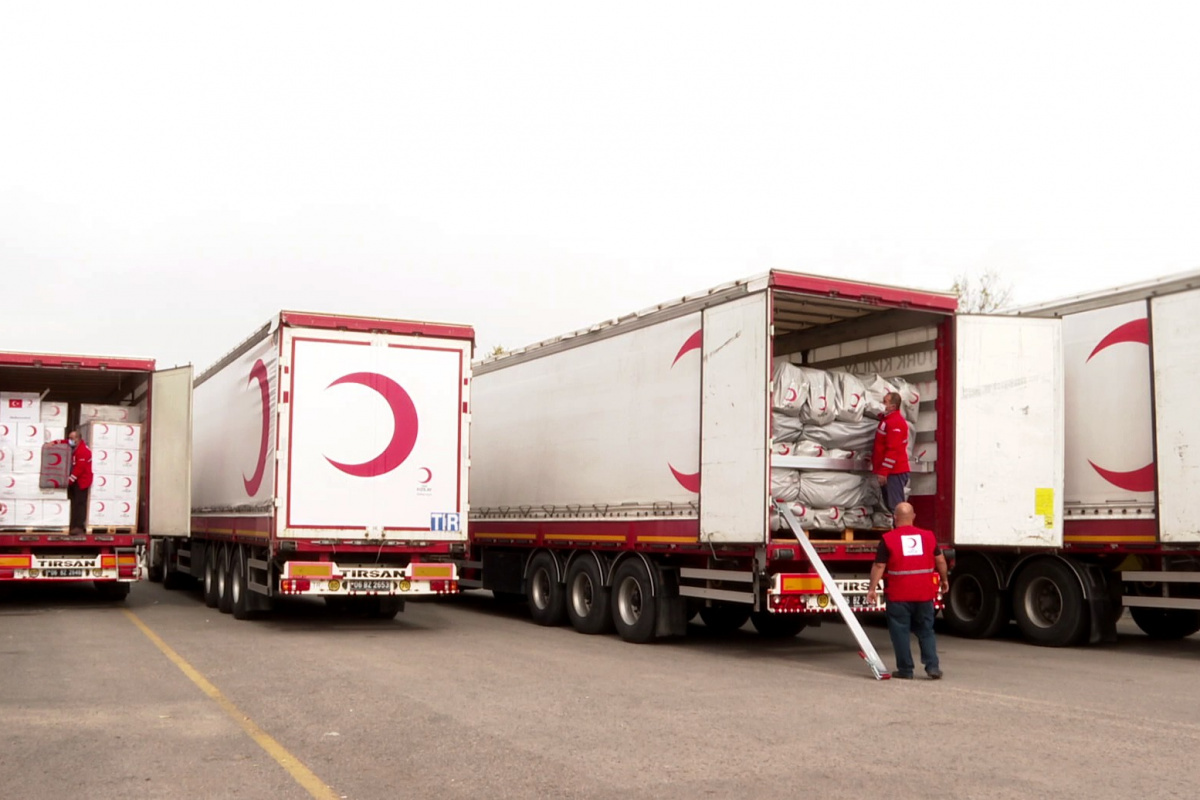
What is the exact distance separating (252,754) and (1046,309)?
36.5ft

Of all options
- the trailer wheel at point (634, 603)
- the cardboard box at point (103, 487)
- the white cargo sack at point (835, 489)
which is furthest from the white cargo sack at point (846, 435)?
the cardboard box at point (103, 487)

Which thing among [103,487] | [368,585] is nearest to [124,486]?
[103,487]

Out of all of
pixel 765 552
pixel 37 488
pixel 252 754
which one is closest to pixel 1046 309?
pixel 765 552

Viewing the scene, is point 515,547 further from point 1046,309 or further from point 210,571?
point 1046,309

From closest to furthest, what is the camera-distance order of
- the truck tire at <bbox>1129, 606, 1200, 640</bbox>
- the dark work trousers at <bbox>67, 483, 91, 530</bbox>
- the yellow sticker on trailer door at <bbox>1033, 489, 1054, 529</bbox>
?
the yellow sticker on trailer door at <bbox>1033, 489, 1054, 529</bbox>
the truck tire at <bbox>1129, 606, 1200, 640</bbox>
the dark work trousers at <bbox>67, 483, 91, 530</bbox>

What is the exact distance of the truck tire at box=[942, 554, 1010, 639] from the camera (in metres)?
14.4

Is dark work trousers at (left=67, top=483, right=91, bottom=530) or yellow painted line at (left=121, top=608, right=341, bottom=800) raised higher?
dark work trousers at (left=67, top=483, right=91, bottom=530)

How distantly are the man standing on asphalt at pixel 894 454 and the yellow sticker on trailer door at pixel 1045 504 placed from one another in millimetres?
1575

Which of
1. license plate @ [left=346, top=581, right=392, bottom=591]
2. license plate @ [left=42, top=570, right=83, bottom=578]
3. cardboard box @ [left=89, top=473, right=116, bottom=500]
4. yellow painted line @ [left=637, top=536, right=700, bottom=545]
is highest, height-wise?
cardboard box @ [left=89, top=473, right=116, bottom=500]

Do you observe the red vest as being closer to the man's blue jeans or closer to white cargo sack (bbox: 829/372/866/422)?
the man's blue jeans

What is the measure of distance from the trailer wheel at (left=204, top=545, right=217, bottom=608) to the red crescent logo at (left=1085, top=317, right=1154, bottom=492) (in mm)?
11699

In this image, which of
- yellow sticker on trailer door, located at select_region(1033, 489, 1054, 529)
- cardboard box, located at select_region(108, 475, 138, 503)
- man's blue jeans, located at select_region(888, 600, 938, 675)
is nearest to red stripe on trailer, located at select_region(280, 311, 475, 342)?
cardboard box, located at select_region(108, 475, 138, 503)

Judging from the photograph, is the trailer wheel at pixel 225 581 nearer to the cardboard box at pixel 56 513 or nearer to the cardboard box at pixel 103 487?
the cardboard box at pixel 103 487

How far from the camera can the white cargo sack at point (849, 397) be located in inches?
501
